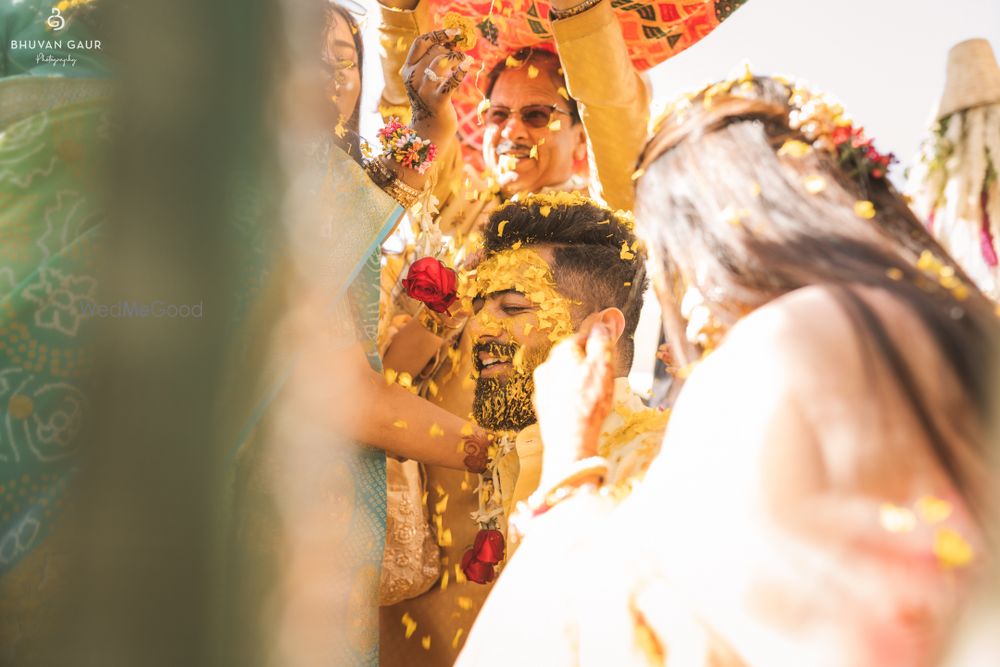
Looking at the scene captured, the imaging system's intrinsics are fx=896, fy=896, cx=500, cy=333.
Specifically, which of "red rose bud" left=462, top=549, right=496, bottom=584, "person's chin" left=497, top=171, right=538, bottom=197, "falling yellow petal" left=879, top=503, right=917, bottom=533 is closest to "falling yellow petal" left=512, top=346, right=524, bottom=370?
"red rose bud" left=462, top=549, right=496, bottom=584

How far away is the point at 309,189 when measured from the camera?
1.94 metres

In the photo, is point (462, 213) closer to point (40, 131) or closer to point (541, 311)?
point (541, 311)

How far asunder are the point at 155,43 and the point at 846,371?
1.33 metres

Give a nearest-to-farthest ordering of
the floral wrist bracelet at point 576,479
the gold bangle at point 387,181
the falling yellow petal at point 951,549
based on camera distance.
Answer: the falling yellow petal at point 951,549 < the floral wrist bracelet at point 576,479 < the gold bangle at point 387,181

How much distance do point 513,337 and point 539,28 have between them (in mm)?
880

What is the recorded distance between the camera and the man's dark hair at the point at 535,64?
2.63 meters

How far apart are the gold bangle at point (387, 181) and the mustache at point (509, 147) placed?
1.72ft

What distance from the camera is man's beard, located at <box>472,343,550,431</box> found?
6.95 ft

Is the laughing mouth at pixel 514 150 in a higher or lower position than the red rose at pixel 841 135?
higher

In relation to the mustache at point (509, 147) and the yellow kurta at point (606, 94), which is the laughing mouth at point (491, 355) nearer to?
the yellow kurta at point (606, 94)

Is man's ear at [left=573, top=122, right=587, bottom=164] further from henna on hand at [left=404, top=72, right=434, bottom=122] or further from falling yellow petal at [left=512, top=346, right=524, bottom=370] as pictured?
falling yellow petal at [left=512, top=346, right=524, bottom=370]

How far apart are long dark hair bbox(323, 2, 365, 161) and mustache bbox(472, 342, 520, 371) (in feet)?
1.87

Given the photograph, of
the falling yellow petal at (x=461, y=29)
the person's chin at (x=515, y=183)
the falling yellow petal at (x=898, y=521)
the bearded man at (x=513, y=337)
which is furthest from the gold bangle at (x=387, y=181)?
the falling yellow petal at (x=898, y=521)

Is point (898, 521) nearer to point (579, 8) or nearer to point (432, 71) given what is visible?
point (579, 8)
